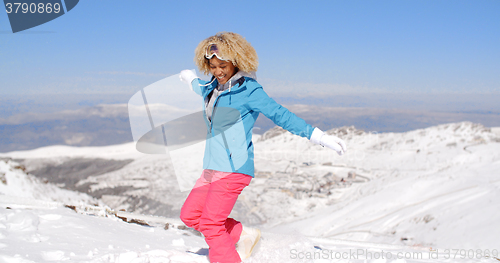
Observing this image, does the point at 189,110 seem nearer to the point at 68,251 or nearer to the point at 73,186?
the point at 68,251

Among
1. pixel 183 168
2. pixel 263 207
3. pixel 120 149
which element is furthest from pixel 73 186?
pixel 183 168

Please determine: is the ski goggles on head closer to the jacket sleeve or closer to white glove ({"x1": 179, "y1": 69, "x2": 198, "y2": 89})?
the jacket sleeve

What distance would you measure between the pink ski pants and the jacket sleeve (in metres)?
0.42

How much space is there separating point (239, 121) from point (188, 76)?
72 cm

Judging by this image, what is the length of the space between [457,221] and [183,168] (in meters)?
4.00

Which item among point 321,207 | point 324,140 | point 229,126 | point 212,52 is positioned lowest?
point 321,207

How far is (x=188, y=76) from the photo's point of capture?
7.45ft

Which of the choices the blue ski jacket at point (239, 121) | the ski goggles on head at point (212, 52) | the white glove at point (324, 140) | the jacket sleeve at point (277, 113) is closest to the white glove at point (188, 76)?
the ski goggles on head at point (212, 52)

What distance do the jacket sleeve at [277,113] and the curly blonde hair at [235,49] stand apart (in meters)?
0.17

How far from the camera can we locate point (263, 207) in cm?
638

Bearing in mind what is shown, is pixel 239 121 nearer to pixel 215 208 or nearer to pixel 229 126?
pixel 229 126

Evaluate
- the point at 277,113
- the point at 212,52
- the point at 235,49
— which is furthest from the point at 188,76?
the point at 277,113

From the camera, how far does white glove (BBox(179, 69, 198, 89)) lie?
7.41 feet

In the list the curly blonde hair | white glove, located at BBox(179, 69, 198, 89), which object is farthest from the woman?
white glove, located at BBox(179, 69, 198, 89)
